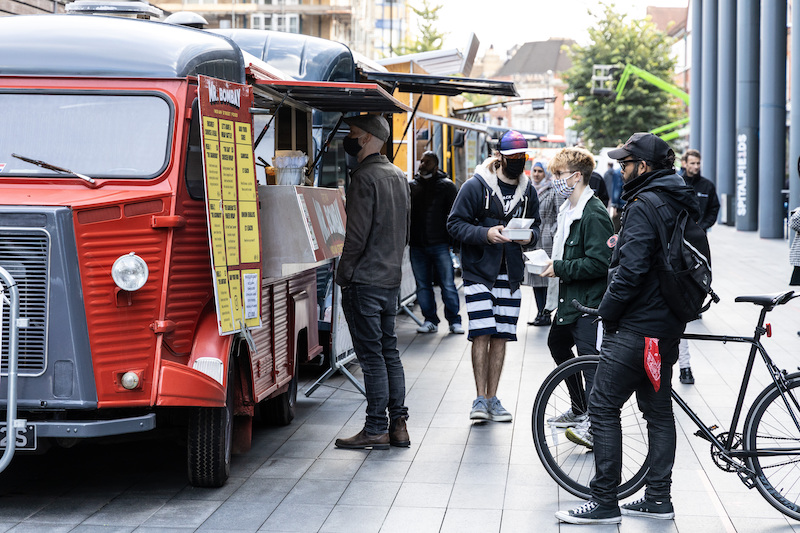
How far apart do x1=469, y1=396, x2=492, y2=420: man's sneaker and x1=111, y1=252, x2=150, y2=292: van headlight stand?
9.62 feet

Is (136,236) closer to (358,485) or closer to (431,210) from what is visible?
(358,485)

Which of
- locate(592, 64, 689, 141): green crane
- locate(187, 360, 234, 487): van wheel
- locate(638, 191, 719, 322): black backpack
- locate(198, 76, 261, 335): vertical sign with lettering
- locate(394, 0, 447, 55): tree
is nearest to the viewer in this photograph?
locate(638, 191, 719, 322): black backpack

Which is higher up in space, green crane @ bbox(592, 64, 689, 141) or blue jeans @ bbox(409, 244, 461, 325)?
green crane @ bbox(592, 64, 689, 141)

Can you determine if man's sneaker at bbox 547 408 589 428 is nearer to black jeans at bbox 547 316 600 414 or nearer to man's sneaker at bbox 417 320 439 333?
black jeans at bbox 547 316 600 414

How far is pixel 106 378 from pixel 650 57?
49.9 meters

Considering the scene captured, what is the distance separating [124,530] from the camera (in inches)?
201

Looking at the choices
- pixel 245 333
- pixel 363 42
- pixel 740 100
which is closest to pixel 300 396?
pixel 245 333

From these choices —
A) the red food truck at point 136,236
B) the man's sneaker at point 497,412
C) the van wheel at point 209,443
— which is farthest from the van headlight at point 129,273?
the man's sneaker at point 497,412

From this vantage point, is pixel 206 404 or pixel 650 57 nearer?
pixel 206 404

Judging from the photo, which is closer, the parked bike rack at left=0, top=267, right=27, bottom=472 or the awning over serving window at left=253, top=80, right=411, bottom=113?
the parked bike rack at left=0, top=267, right=27, bottom=472

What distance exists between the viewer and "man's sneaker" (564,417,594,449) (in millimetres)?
6137

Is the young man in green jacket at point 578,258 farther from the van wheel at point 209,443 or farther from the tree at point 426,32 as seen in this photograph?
the tree at point 426,32

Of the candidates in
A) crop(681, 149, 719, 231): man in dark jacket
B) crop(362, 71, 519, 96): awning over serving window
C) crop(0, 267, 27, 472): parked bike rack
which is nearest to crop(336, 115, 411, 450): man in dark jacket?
crop(0, 267, 27, 472): parked bike rack

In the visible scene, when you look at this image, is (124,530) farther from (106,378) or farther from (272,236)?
(272,236)
